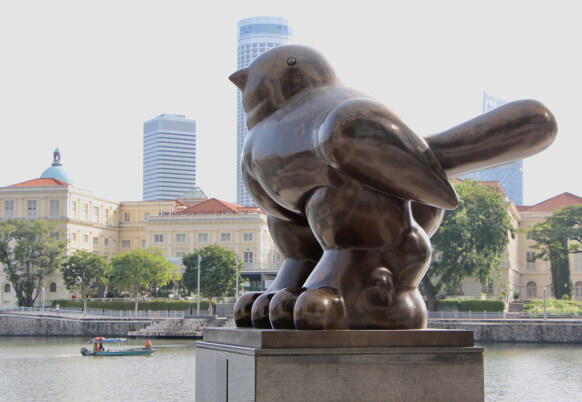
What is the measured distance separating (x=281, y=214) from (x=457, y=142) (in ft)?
3.23

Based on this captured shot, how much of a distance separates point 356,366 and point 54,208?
74605 millimetres

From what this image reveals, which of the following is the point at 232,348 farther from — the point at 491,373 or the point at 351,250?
the point at 491,373

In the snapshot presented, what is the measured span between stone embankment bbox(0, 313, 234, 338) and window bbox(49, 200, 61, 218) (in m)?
27.7

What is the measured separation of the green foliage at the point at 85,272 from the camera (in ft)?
181

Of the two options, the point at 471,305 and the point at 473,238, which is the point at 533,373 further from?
the point at 471,305

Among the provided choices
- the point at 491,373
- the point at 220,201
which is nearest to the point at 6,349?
the point at 491,373

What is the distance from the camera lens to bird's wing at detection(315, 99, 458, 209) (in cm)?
345

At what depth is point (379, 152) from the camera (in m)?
3.45

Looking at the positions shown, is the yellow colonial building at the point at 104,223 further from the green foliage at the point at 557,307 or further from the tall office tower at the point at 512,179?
the tall office tower at the point at 512,179

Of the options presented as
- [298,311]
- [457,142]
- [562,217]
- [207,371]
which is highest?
[562,217]

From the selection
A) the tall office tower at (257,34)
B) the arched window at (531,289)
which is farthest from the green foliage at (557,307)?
the tall office tower at (257,34)

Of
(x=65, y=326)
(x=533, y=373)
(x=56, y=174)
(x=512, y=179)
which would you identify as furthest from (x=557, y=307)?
(x=512, y=179)

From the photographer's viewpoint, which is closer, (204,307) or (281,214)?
(281,214)

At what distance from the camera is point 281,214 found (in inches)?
159
